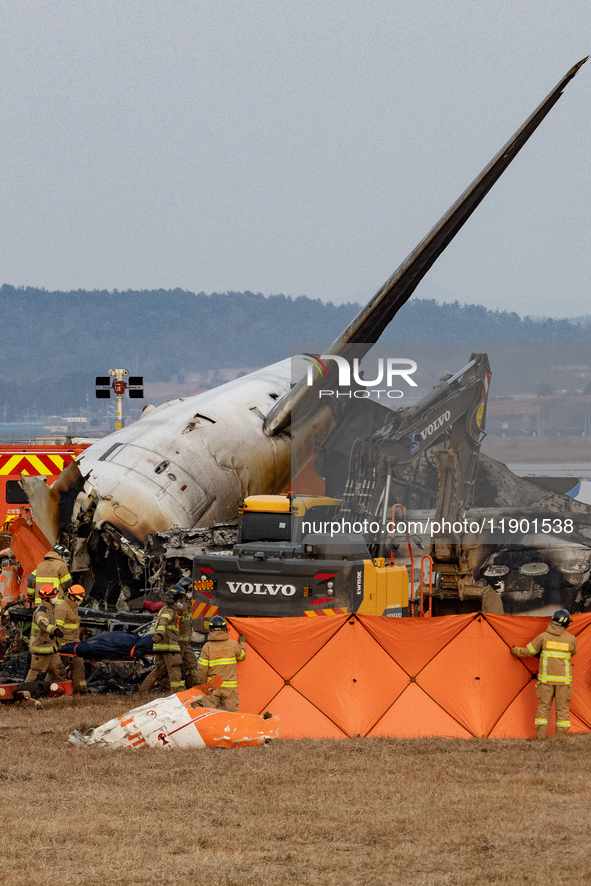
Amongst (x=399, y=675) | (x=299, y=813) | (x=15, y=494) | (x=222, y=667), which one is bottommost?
(x=299, y=813)

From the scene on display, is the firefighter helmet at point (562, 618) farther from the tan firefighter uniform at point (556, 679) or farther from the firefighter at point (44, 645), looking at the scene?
the firefighter at point (44, 645)

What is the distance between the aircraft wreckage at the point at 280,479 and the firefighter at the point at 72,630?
3432 millimetres

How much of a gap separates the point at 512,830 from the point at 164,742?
4.80 meters

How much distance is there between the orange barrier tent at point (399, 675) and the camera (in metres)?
13.3

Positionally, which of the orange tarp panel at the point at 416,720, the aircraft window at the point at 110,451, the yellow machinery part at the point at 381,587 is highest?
the aircraft window at the point at 110,451

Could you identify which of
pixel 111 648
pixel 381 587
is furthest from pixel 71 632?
pixel 381 587

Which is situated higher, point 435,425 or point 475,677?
point 435,425

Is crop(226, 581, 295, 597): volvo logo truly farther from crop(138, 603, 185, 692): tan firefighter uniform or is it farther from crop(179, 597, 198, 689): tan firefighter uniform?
crop(138, 603, 185, 692): tan firefighter uniform

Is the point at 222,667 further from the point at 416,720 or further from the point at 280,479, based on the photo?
the point at 280,479

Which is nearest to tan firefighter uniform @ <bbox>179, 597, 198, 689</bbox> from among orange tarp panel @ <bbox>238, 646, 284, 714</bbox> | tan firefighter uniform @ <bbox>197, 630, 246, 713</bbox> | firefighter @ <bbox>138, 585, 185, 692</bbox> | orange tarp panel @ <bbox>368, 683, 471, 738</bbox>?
firefighter @ <bbox>138, 585, 185, 692</bbox>

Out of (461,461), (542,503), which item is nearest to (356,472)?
(461,461)

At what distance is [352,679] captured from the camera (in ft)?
44.2

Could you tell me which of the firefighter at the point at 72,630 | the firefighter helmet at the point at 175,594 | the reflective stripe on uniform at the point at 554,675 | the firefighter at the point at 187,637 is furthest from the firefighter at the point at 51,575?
the reflective stripe on uniform at the point at 554,675

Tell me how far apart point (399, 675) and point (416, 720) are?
630 millimetres
